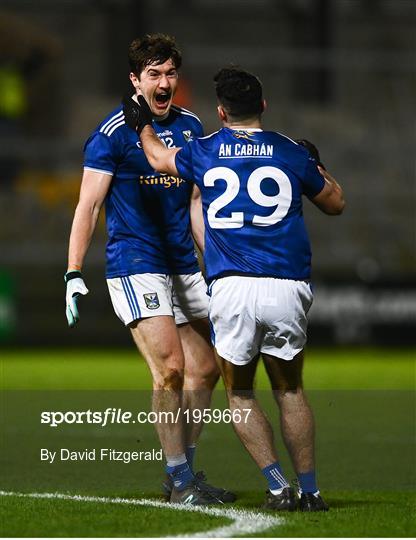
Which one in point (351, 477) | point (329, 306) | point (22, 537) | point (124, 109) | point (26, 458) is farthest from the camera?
point (329, 306)

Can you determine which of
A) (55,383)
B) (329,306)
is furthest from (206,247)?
(329,306)

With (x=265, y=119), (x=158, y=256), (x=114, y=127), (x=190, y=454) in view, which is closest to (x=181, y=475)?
(x=190, y=454)

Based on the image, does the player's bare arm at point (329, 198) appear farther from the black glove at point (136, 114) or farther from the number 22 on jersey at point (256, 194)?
the black glove at point (136, 114)

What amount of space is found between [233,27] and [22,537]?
22.1 meters

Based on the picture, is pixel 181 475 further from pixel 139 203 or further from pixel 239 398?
pixel 139 203

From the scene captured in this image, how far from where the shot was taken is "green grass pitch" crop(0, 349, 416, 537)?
625 centimetres

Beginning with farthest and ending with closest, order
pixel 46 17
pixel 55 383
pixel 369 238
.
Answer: pixel 46 17, pixel 369 238, pixel 55 383

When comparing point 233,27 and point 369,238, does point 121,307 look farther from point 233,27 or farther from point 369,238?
point 233,27

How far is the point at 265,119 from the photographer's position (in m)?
22.8

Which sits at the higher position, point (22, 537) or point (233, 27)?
point (233, 27)

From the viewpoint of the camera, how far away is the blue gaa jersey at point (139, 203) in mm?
7344

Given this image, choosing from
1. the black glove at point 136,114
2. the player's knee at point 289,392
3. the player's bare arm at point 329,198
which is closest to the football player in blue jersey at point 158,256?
the black glove at point 136,114

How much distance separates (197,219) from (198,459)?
219 cm

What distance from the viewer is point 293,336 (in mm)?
6695
